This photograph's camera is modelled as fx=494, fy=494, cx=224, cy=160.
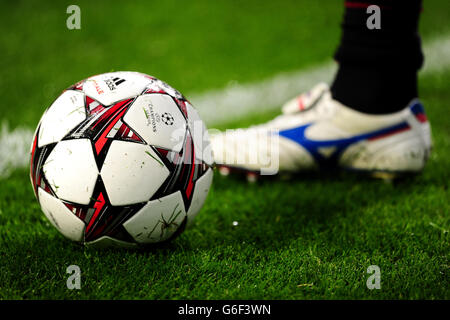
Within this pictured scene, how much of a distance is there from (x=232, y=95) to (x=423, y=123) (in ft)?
5.24

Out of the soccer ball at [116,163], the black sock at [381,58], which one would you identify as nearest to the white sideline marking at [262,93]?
the black sock at [381,58]

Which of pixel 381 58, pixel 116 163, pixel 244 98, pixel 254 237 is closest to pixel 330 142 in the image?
pixel 381 58

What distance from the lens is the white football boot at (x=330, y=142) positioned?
2307mm

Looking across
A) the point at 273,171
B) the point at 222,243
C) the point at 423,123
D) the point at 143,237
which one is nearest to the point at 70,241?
the point at 143,237

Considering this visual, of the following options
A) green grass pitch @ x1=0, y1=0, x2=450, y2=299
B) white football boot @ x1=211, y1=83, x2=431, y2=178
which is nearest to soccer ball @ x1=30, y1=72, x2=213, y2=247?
green grass pitch @ x1=0, y1=0, x2=450, y2=299

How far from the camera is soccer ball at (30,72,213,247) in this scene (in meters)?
1.54

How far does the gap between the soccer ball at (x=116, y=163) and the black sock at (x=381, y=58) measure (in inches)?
38.7

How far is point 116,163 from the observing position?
153cm

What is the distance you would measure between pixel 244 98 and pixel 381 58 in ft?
4.99

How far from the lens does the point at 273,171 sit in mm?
2412

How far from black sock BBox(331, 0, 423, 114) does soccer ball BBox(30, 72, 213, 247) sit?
0.98 m

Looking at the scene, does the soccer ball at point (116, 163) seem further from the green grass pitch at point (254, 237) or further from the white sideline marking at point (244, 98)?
the white sideline marking at point (244, 98)

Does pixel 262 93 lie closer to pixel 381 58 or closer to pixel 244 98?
pixel 244 98

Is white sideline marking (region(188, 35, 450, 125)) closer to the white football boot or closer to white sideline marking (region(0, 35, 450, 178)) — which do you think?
white sideline marking (region(0, 35, 450, 178))
